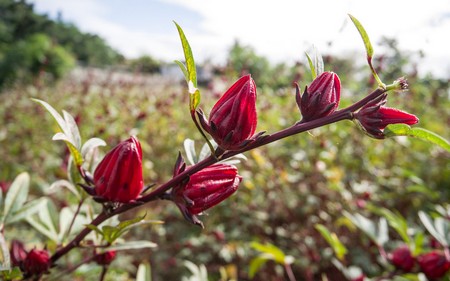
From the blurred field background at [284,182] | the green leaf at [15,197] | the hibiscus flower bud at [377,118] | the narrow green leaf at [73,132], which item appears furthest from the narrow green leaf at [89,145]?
the blurred field background at [284,182]

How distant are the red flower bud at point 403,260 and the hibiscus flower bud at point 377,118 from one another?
0.61 metres

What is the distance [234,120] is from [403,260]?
2.37 ft

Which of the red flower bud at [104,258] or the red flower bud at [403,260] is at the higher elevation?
the red flower bud at [104,258]

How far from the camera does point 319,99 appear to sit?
0.47 meters

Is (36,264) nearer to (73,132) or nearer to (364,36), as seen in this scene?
(73,132)

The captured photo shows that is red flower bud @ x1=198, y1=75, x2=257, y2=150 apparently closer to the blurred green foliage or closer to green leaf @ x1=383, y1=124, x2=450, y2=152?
green leaf @ x1=383, y1=124, x2=450, y2=152

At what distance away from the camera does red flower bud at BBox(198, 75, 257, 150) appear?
1.52ft

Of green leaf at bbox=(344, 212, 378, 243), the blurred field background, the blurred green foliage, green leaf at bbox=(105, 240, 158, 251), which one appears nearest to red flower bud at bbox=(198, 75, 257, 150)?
green leaf at bbox=(105, 240, 158, 251)

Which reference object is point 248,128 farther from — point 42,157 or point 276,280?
point 42,157

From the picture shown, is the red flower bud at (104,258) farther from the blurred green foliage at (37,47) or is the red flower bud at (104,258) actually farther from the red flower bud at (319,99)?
the blurred green foliage at (37,47)

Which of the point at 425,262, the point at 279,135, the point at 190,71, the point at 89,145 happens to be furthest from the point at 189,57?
the point at 425,262

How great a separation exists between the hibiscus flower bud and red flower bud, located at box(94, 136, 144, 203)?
0.29 m

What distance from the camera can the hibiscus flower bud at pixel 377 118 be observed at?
0.47m

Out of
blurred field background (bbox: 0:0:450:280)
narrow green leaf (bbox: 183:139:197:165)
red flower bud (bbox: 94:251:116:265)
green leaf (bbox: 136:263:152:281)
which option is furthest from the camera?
blurred field background (bbox: 0:0:450:280)
